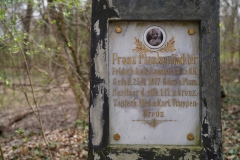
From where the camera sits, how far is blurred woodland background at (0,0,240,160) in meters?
4.64

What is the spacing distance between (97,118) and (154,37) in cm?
94

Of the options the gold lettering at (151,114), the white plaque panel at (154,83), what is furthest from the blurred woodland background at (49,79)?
the gold lettering at (151,114)

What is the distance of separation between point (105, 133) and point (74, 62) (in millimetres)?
4578

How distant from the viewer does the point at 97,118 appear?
2.92m

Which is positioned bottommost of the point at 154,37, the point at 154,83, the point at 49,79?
the point at 154,83

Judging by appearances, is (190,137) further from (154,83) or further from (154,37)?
(154,37)

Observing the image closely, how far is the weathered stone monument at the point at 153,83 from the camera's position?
2883mm

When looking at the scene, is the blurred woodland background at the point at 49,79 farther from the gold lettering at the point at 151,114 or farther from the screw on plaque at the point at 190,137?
the screw on plaque at the point at 190,137

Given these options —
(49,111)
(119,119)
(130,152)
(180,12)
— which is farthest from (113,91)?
(49,111)

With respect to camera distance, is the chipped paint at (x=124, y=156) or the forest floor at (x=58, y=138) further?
the forest floor at (x=58, y=138)

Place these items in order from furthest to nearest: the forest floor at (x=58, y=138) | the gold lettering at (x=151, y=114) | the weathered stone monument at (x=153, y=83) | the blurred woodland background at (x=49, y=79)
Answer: the forest floor at (x=58, y=138), the blurred woodland background at (x=49, y=79), the gold lettering at (x=151, y=114), the weathered stone monument at (x=153, y=83)

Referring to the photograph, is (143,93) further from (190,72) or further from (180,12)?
(180,12)

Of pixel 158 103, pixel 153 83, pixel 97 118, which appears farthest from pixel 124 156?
pixel 153 83

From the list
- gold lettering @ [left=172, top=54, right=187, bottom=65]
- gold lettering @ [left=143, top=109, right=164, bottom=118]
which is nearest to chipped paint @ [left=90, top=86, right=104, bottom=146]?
gold lettering @ [left=143, top=109, right=164, bottom=118]
